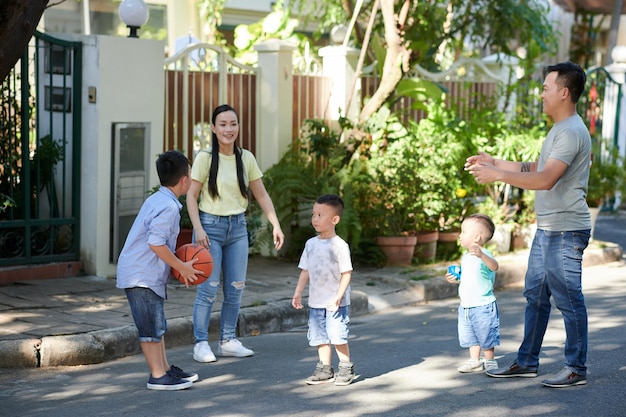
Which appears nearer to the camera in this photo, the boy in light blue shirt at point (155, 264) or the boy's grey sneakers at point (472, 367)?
the boy in light blue shirt at point (155, 264)

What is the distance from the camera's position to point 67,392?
6.36 m

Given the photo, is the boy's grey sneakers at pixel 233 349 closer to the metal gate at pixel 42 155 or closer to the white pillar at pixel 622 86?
the metal gate at pixel 42 155

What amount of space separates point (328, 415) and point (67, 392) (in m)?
1.70

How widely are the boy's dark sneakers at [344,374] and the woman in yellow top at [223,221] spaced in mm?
1058

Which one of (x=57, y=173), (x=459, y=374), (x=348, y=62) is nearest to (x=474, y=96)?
(x=348, y=62)

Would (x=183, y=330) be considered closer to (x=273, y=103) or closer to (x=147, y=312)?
(x=147, y=312)

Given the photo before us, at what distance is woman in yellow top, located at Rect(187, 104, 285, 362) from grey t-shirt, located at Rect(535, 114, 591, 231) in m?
1.89

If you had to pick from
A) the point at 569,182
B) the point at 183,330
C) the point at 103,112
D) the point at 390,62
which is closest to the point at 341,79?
the point at 390,62

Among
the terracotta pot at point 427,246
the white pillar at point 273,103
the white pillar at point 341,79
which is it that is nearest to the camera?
the terracotta pot at point 427,246

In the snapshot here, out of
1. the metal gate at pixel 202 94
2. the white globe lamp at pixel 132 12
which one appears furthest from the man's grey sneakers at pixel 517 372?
the white globe lamp at pixel 132 12

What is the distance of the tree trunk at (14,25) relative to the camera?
567cm

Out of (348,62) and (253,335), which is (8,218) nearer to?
(253,335)

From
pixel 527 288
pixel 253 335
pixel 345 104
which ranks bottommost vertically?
pixel 253 335

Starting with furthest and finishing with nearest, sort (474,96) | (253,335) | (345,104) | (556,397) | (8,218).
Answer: (474,96) < (345,104) < (8,218) < (253,335) < (556,397)
